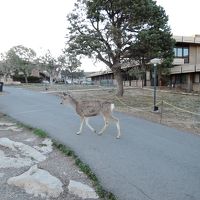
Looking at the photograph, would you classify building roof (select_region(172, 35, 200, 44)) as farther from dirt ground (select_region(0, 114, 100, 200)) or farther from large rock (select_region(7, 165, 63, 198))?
large rock (select_region(7, 165, 63, 198))

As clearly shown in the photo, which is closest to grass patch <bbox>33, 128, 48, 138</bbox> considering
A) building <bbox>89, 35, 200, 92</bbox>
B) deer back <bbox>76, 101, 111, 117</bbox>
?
deer back <bbox>76, 101, 111, 117</bbox>

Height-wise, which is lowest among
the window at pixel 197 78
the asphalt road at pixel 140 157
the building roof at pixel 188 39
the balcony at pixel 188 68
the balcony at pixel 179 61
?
A: the asphalt road at pixel 140 157

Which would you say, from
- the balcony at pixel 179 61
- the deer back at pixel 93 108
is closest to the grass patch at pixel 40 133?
the deer back at pixel 93 108

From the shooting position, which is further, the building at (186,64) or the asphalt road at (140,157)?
the building at (186,64)

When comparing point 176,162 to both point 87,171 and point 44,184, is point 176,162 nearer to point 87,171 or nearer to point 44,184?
point 87,171

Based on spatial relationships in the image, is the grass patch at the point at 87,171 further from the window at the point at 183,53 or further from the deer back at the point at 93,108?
the window at the point at 183,53

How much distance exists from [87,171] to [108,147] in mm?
2393

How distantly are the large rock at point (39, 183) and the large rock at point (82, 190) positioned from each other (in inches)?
8.4

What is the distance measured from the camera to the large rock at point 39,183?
5.87 m

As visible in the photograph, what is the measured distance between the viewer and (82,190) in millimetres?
5957

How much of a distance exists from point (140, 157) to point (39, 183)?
3140 millimetres

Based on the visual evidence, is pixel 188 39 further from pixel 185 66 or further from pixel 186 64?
pixel 185 66

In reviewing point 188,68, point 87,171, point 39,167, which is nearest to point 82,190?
point 87,171

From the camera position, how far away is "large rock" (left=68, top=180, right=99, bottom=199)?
5760 mm
